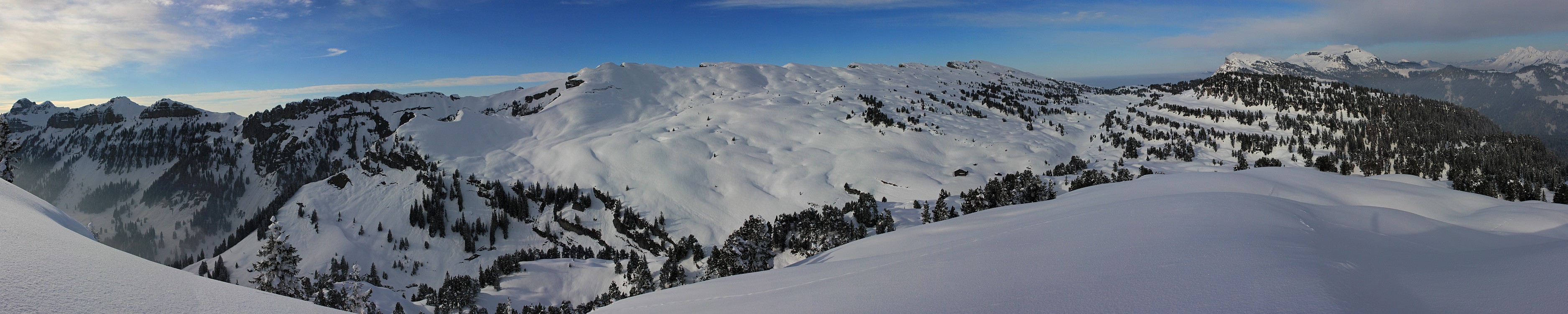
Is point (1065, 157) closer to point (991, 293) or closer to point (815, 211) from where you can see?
point (815, 211)

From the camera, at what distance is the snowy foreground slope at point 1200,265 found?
9.02 meters

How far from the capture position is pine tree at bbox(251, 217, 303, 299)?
36344 millimetres

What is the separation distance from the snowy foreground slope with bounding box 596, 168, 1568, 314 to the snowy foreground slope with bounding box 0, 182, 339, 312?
9.53 meters

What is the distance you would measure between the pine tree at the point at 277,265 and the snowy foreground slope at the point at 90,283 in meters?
34.0

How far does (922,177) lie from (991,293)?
11085 centimetres

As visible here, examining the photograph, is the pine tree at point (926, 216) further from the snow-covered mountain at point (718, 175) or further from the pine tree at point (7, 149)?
the pine tree at point (7, 149)

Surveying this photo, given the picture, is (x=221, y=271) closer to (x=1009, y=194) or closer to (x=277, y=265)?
(x=277, y=265)

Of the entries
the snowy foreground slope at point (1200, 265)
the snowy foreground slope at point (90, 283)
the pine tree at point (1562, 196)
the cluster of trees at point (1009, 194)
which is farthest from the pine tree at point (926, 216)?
the pine tree at point (1562, 196)

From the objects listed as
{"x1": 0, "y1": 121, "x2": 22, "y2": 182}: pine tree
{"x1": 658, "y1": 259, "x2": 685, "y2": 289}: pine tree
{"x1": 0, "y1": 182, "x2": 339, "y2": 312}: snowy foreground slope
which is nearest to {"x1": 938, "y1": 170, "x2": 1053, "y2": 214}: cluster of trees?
{"x1": 658, "y1": 259, "x2": 685, "y2": 289}: pine tree

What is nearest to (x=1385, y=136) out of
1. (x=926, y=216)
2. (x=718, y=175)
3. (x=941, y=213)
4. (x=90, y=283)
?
(x=941, y=213)

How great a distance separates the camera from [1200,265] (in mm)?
10906

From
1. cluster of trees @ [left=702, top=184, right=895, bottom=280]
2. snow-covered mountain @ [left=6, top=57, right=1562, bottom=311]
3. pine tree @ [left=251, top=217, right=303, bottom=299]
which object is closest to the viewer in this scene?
pine tree @ [left=251, top=217, right=303, bottom=299]

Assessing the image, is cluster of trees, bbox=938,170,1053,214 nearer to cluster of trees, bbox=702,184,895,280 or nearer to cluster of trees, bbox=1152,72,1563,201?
cluster of trees, bbox=702,184,895,280

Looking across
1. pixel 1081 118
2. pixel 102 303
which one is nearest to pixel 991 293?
pixel 102 303
